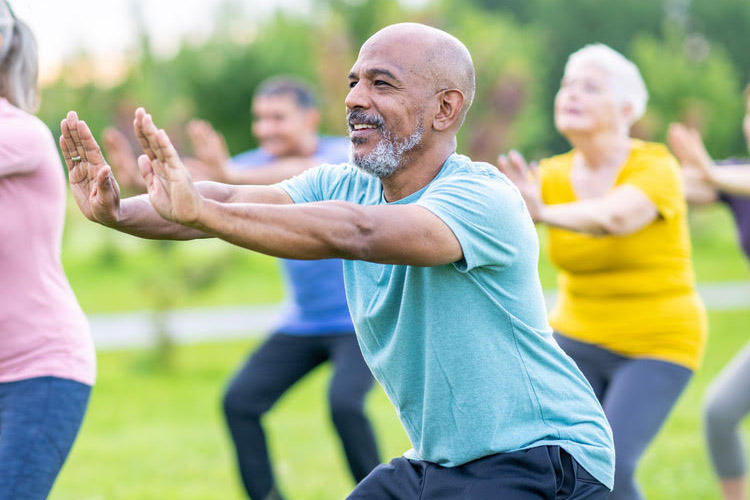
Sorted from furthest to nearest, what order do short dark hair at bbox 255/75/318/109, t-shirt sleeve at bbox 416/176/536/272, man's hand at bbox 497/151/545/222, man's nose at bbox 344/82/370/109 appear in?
short dark hair at bbox 255/75/318/109 < man's hand at bbox 497/151/545/222 < man's nose at bbox 344/82/370/109 < t-shirt sleeve at bbox 416/176/536/272

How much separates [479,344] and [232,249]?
12.5 meters

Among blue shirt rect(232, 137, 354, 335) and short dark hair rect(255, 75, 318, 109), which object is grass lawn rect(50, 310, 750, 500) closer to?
blue shirt rect(232, 137, 354, 335)

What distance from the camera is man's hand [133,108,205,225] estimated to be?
256 centimetres

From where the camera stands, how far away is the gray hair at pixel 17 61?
3877 mm

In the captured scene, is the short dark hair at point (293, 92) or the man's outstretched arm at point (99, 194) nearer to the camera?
the man's outstretched arm at point (99, 194)

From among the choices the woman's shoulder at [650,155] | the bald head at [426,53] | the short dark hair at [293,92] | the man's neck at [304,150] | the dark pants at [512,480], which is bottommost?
the dark pants at [512,480]

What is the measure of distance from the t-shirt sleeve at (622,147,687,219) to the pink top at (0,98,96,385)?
101 inches

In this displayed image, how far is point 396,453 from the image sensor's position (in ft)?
27.5

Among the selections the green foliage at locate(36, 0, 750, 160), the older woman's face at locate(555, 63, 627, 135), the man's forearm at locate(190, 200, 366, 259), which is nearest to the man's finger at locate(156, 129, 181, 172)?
the man's forearm at locate(190, 200, 366, 259)

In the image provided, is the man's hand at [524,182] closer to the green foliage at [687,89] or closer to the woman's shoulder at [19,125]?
the woman's shoulder at [19,125]

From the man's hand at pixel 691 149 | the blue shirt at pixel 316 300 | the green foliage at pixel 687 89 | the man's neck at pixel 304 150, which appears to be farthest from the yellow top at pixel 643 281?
the green foliage at pixel 687 89

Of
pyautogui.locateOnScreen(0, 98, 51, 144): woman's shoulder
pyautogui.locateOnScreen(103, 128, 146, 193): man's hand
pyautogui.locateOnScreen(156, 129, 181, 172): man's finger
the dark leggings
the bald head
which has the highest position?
the bald head

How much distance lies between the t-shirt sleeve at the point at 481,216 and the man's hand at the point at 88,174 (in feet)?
2.79

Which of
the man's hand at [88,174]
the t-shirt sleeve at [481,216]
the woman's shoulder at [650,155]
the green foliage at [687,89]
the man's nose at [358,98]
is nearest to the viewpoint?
the t-shirt sleeve at [481,216]
